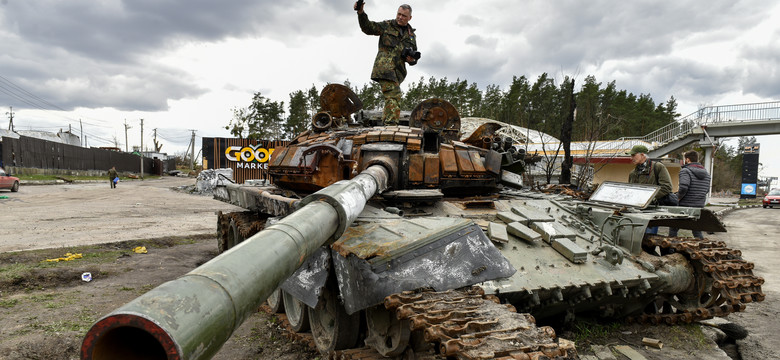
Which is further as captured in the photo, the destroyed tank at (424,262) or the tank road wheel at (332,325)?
the tank road wheel at (332,325)

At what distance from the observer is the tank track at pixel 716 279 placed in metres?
4.95

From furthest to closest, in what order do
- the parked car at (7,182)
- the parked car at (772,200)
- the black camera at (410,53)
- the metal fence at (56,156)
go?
1. the metal fence at (56,156)
2. the parked car at (772,200)
3. the parked car at (7,182)
4. the black camera at (410,53)

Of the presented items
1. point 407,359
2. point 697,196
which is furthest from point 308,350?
point 697,196

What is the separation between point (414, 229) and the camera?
3.82 meters

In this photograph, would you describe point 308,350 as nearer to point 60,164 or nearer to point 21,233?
point 21,233

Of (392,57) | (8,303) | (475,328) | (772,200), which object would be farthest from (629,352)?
(772,200)

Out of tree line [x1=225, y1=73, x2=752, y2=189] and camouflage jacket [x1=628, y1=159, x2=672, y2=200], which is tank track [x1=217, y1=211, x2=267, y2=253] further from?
tree line [x1=225, y1=73, x2=752, y2=189]

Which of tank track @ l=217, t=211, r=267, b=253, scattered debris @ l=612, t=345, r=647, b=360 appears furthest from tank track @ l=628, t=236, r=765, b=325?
tank track @ l=217, t=211, r=267, b=253

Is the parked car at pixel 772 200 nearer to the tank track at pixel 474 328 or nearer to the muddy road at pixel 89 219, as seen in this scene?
the muddy road at pixel 89 219

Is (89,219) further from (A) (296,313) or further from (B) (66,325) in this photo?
(A) (296,313)

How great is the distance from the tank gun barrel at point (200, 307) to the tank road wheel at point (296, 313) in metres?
3.23

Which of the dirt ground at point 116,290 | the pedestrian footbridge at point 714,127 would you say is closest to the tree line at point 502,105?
the pedestrian footbridge at point 714,127

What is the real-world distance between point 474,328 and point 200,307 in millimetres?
1675

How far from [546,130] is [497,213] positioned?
3262 cm
